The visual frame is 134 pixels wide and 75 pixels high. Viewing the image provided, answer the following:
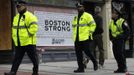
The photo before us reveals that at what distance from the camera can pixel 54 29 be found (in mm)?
16812

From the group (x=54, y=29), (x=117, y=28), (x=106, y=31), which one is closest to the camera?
(x=117, y=28)

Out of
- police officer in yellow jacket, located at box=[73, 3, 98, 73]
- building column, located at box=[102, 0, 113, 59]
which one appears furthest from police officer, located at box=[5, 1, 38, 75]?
building column, located at box=[102, 0, 113, 59]

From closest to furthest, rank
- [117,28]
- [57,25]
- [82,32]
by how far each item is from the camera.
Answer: [82,32], [117,28], [57,25]

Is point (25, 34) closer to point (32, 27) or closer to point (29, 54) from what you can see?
point (32, 27)

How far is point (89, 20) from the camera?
37.0ft

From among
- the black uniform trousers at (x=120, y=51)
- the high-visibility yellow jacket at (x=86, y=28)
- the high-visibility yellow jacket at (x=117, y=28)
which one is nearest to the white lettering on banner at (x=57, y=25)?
the high-visibility yellow jacket at (x=86, y=28)

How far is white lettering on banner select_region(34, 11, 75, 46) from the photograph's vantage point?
16.3 m

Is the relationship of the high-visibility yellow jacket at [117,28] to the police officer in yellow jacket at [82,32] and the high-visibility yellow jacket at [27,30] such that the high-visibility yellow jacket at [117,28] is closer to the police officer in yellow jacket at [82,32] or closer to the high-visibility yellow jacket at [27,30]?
the police officer in yellow jacket at [82,32]

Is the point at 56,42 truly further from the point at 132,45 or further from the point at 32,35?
the point at 32,35

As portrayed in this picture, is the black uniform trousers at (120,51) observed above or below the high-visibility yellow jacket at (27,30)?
below

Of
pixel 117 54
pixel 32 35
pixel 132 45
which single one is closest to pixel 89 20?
pixel 117 54

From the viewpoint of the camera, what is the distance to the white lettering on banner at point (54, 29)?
1628 cm

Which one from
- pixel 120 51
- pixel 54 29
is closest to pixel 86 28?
pixel 120 51

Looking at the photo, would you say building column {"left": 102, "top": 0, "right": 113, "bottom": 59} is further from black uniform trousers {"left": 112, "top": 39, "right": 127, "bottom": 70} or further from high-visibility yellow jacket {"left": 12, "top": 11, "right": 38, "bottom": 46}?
high-visibility yellow jacket {"left": 12, "top": 11, "right": 38, "bottom": 46}
